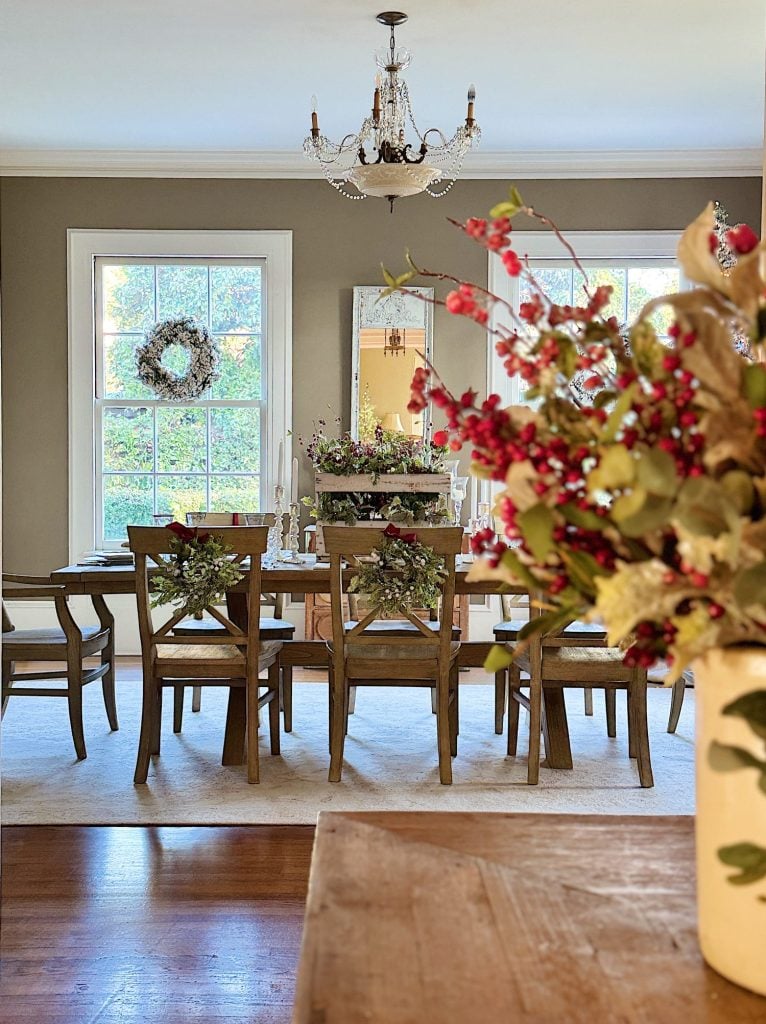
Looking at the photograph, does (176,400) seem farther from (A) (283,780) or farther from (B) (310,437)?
(A) (283,780)

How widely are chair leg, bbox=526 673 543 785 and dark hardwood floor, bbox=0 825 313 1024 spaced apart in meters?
0.92

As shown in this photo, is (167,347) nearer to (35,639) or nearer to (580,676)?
(35,639)

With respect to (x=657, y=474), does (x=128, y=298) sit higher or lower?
higher

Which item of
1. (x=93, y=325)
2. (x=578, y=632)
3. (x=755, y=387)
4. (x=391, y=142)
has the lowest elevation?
(x=578, y=632)

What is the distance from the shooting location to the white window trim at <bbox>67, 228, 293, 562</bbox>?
22.8 ft

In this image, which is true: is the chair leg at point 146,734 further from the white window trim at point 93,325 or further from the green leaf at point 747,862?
the green leaf at point 747,862

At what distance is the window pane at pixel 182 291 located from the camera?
704 centimetres

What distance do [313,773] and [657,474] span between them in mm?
3837

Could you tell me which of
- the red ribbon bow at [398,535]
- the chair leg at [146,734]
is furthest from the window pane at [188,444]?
the red ribbon bow at [398,535]

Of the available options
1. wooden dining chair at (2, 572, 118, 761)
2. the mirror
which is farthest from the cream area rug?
the mirror

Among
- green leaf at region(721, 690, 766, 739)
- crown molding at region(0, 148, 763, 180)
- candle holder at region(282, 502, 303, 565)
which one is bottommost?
candle holder at region(282, 502, 303, 565)

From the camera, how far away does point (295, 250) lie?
275 inches

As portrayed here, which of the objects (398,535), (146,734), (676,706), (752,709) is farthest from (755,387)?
(676,706)

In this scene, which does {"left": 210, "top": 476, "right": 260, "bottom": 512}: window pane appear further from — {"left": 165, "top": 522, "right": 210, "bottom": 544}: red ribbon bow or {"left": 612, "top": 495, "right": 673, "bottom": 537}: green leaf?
{"left": 612, "top": 495, "right": 673, "bottom": 537}: green leaf
